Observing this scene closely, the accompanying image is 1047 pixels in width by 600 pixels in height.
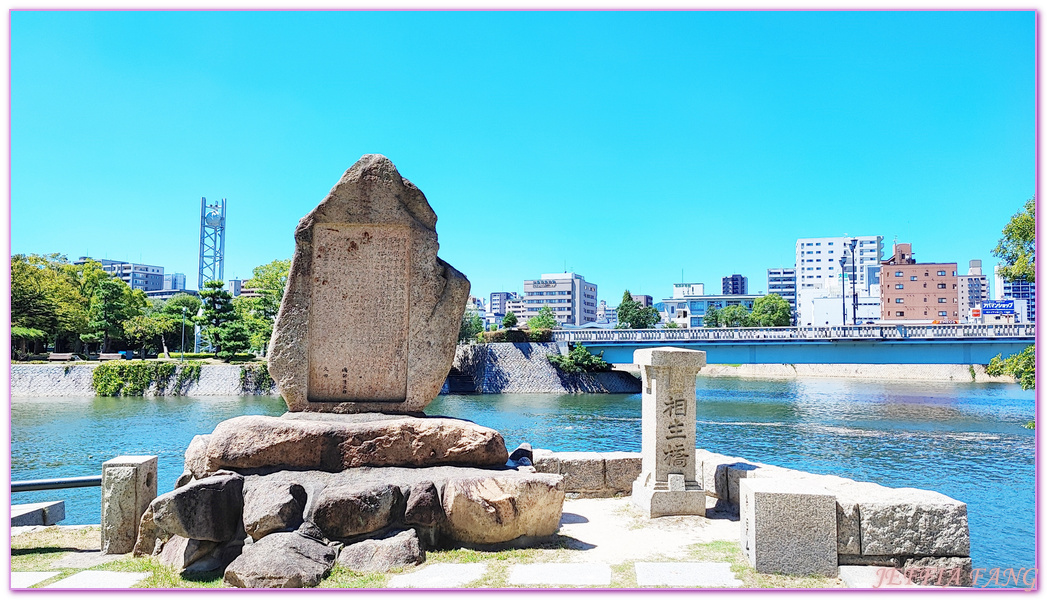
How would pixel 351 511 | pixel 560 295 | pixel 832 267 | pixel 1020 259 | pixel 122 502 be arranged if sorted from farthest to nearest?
pixel 560 295
pixel 832 267
pixel 1020 259
pixel 122 502
pixel 351 511

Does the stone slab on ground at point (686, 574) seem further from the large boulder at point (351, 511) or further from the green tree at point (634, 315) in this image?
the green tree at point (634, 315)

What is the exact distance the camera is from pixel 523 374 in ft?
143

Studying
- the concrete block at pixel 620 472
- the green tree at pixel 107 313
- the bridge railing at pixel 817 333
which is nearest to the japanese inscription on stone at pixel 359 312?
the concrete block at pixel 620 472

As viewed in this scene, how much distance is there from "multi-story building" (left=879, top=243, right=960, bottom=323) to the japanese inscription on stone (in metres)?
80.5

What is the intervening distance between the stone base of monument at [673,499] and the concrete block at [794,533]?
221 cm

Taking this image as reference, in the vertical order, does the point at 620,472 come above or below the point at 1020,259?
below

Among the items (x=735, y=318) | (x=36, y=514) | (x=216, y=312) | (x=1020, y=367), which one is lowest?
(x=36, y=514)

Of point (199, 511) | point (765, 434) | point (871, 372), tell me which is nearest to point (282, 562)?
point (199, 511)

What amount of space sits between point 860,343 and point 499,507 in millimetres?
Result: 32922

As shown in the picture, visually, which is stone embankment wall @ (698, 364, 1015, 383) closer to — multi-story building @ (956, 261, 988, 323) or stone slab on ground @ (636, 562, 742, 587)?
multi-story building @ (956, 261, 988, 323)

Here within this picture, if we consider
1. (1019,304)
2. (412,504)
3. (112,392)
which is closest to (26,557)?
(412,504)

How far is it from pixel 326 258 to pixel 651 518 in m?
4.71

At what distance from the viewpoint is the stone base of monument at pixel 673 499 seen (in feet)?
25.8

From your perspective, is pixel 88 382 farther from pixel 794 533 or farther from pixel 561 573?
pixel 794 533
